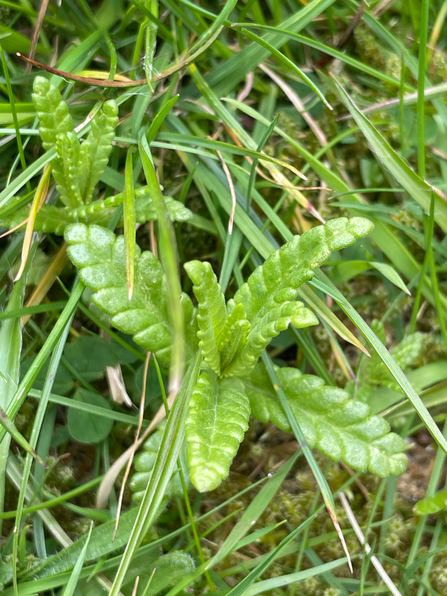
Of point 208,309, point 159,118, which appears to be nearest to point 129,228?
point 208,309

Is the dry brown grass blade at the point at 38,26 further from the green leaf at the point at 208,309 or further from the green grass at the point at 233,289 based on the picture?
the green leaf at the point at 208,309

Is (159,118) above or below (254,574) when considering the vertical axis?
above

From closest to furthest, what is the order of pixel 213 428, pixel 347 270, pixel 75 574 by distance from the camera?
pixel 213 428 → pixel 75 574 → pixel 347 270

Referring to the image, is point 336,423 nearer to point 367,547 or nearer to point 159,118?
point 367,547

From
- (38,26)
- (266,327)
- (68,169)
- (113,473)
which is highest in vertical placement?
(38,26)

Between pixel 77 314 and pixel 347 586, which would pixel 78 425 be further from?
pixel 347 586

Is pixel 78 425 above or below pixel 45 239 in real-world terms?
below

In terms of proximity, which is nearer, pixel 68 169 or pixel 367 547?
pixel 68 169

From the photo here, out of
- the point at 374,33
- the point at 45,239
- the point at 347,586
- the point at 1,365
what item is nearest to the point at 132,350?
the point at 1,365
